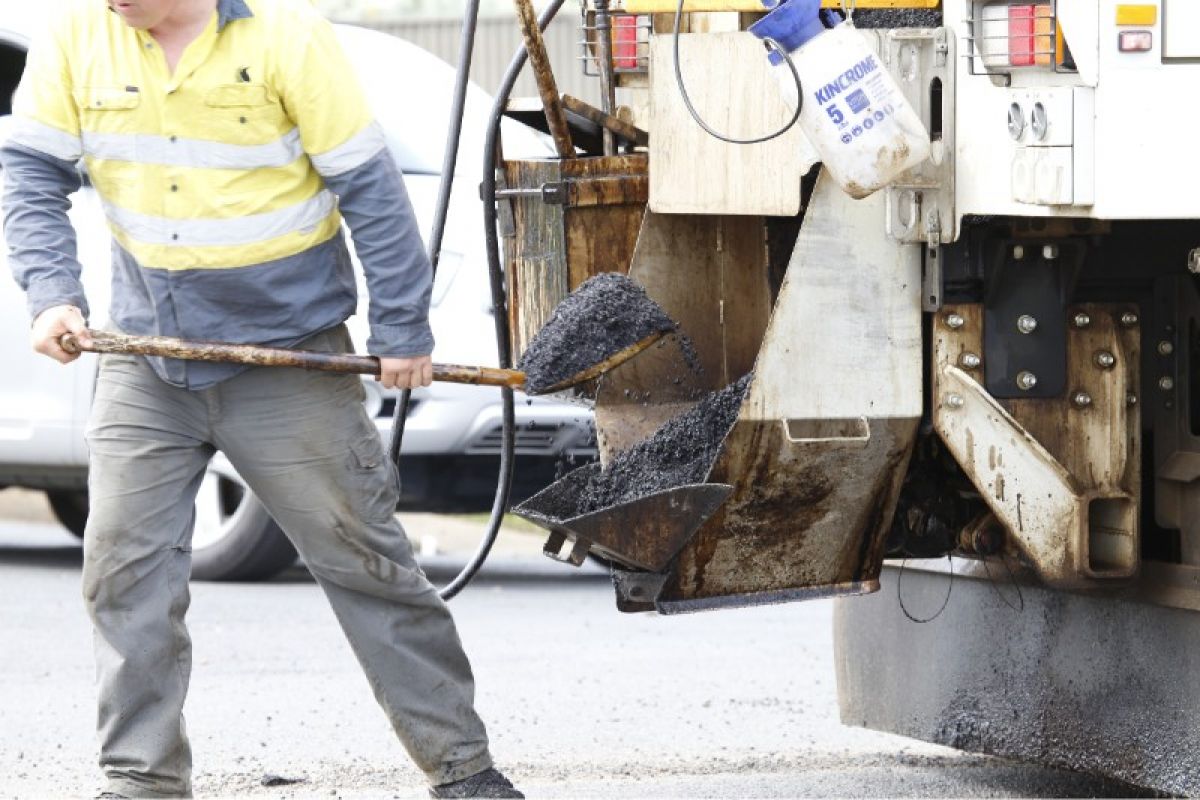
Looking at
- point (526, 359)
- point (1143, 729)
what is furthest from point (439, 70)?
point (1143, 729)

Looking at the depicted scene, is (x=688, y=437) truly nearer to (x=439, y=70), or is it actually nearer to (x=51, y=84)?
(x=51, y=84)

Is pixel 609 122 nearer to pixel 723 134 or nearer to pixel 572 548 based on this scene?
pixel 723 134

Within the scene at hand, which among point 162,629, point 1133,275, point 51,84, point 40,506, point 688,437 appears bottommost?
point 40,506

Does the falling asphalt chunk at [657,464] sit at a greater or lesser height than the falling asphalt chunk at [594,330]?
lesser

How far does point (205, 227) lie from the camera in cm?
421

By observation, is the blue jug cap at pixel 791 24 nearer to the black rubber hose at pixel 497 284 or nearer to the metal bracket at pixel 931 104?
the metal bracket at pixel 931 104

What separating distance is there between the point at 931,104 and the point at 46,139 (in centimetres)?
162

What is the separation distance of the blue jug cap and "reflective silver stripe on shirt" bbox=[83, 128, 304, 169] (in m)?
0.92

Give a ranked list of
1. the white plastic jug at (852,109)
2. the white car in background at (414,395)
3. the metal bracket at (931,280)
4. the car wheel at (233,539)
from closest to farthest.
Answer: the white plastic jug at (852,109)
the metal bracket at (931,280)
the white car in background at (414,395)
the car wheel at (233,539)

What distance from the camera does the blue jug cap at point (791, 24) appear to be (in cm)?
386

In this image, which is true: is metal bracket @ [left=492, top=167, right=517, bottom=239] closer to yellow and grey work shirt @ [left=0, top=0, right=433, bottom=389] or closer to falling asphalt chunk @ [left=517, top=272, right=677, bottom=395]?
falling asphalt chunk @ [left=517, top=272, right=677, bottom=395]

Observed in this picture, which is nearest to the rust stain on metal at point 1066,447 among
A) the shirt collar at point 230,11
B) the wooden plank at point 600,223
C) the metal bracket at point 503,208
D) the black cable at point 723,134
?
the black cable at point 723,134

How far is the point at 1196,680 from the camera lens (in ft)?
13.9

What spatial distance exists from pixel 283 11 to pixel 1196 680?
6.81 feet
